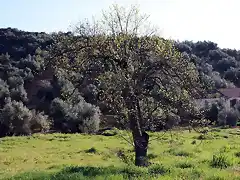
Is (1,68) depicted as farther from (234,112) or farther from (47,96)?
(234,112)

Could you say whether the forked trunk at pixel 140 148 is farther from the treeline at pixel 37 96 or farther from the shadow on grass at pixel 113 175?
the treeline at pixel 37 96

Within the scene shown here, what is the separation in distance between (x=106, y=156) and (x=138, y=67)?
1126cm

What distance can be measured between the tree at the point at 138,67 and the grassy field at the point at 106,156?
5.22ft

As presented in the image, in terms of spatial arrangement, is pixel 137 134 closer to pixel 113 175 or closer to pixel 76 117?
pixel 113 175

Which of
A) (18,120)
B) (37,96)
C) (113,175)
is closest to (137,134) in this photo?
(113,175)

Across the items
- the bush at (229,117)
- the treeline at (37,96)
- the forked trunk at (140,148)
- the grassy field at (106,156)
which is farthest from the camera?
the bush at (229,117)

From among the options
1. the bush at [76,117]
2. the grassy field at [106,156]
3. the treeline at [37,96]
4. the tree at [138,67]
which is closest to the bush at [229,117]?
the treeline at [37,96]

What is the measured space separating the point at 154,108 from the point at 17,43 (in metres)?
59.3

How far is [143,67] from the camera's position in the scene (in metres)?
15.6

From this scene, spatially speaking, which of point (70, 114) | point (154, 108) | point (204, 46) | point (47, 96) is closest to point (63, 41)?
point (154, 108)

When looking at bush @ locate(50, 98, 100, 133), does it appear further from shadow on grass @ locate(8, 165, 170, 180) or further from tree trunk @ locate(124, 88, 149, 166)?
shadow on grass @ locate(8, 165, 170, 180)

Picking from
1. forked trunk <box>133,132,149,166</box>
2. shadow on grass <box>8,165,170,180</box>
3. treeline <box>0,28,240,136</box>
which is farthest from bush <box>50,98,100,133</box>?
shadow on grass <box>8,165,170,180</box>

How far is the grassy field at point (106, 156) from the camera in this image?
11969 mm

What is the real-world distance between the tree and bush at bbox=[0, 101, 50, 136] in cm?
3086
